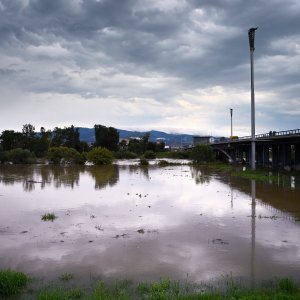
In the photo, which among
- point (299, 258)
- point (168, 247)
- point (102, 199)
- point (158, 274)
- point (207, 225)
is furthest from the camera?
point (102, 199)

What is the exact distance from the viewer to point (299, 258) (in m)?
13.8

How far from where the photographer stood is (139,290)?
34.9 ft

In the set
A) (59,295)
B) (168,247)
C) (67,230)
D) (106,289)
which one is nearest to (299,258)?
(168,247)

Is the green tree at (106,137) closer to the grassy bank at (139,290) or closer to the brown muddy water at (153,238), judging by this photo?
the brown muddy water at (153,238)

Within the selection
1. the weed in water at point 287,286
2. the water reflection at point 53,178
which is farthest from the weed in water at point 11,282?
the water reflection at point 53,178

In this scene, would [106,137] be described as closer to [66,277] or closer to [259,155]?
[259,155]

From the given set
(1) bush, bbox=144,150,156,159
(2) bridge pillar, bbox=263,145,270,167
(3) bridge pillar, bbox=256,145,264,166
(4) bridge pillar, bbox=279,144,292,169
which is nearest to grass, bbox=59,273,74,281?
(4) bridge pillar, bbox=279,144,292,169

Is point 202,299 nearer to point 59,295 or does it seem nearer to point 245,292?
point 245,292

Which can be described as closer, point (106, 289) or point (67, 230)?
point (106, 289)

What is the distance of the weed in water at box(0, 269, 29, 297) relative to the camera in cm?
1043

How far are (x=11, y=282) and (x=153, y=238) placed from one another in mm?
7396

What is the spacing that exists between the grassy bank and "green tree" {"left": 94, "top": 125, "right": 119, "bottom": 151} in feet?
478

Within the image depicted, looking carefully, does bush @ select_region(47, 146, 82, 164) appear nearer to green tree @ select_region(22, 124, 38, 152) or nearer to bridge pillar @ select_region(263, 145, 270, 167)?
green tree @ select_region(22, 124, 38, 152)

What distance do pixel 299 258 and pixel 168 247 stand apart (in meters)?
4.80
